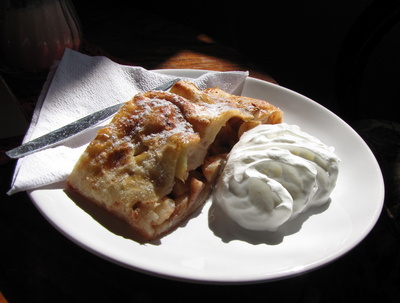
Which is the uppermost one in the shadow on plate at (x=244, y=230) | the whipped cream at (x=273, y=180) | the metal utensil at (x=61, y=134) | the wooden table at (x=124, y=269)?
the whipped cream at (x=273, y=180)

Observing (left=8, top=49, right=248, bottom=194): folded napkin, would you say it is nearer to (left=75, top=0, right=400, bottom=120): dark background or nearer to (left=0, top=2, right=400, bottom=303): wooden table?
(left=0, top=2, right=400, bottom=303): wooden table

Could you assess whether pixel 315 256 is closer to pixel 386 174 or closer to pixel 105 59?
pixel 386 174

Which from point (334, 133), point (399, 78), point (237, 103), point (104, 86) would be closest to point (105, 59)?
point (104, 86)

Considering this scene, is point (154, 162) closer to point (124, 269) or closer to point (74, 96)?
point (124, 269)

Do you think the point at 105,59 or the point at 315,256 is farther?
the point at 105,59

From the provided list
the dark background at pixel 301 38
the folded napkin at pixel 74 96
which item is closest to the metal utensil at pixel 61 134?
the folded napkin at pixel 74 96

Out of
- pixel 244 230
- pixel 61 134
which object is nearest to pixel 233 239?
pixel 244 230

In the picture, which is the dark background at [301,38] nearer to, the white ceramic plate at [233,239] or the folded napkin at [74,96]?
the folded napkin at [74,96]
